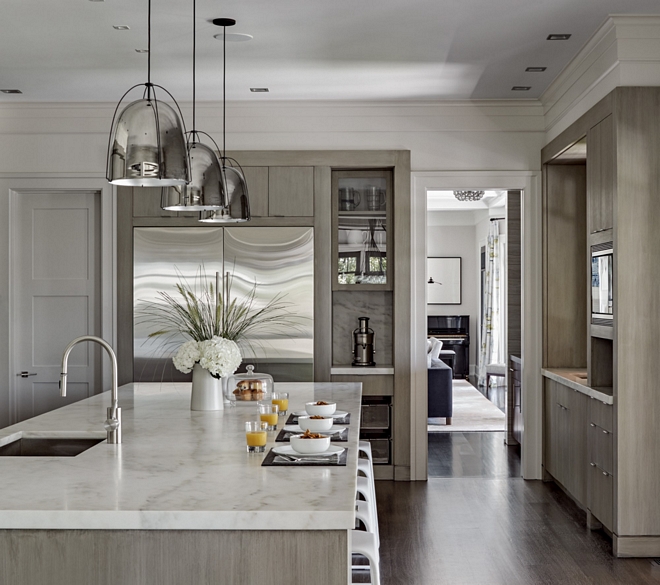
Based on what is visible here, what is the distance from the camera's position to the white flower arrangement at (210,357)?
3.27 m

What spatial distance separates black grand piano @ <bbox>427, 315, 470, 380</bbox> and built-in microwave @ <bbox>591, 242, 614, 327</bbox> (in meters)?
7.69

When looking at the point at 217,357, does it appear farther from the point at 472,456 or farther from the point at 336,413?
the point at 472,456

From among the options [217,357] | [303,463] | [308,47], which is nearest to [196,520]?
[303,463]

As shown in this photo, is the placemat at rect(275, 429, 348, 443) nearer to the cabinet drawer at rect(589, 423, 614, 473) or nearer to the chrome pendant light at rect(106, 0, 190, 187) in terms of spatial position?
the chrome pendant light at rect(106, 0, 190, 187)

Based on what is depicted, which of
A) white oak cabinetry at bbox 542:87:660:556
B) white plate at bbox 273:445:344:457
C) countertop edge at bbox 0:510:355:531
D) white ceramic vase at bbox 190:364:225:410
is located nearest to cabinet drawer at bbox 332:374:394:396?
white oak cabinetry at bbox 542:87:660:556

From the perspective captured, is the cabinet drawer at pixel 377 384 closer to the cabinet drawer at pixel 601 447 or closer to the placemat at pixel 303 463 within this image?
the cabinet drawer at pixel 601 447

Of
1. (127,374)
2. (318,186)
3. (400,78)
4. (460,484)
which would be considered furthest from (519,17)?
(127,374)

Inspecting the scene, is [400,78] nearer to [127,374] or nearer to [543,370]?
[543,370]

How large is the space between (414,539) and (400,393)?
1505 mm

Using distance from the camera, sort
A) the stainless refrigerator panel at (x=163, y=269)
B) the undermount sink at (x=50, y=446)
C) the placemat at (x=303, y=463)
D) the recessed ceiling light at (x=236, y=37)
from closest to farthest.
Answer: the placemat at (x=303, y=463) → the undermount sink at (x=50, y=446) → the recessed ceiling light at (x=236, y=37) → the stainless refrigerator panel at (x=163, y=269)

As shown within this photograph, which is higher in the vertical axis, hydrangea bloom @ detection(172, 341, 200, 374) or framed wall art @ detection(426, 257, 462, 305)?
framed wall art @ detection(426, 257, 462, 305)

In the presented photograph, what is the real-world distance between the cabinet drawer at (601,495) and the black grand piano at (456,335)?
7640mm

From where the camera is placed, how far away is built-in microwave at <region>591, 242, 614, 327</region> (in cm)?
395

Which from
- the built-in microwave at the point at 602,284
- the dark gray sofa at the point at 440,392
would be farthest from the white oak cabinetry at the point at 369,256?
the dark gray sofa at the point at 440,392
